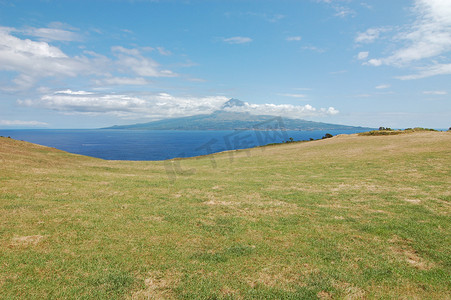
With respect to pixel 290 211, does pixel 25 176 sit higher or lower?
higher

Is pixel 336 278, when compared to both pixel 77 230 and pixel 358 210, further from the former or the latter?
pixel 77 230

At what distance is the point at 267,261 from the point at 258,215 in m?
4.48

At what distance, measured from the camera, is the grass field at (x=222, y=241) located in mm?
6684

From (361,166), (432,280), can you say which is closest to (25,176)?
(432,280)

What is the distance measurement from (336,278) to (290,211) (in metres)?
5.94

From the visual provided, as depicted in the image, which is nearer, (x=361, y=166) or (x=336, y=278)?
(x=336, y=278)

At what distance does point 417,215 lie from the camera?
39.3 ft

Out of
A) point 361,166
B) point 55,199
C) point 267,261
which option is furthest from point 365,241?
point 361,166

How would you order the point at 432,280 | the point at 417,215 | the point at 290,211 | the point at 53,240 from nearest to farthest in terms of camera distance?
the point at 432,280 → the point at 53,240 → the point at 417,215 → the point at 290,211

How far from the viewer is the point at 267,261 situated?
316 inches

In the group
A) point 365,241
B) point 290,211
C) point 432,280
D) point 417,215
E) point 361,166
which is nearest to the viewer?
point 432,280

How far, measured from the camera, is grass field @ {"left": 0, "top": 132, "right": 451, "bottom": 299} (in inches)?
263

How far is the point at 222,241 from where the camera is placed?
9.47 metres

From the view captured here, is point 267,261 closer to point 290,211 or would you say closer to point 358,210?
point 290,211
